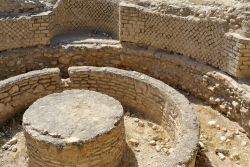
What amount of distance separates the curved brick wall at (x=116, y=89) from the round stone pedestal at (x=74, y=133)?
108 centimetres

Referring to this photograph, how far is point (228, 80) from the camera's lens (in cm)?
721

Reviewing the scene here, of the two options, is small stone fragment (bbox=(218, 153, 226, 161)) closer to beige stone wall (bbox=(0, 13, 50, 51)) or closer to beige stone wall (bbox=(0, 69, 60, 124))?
beige stone wall (bbox=(0, 69, 60, 124))

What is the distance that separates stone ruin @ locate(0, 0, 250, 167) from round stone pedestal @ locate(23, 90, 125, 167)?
0.7 inches

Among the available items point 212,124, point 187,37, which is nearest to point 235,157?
point 212,124

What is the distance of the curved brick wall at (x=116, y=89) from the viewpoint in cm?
666

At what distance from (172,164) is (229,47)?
11.0ft

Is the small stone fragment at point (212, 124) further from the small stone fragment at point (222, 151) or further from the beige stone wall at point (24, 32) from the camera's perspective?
the beige stone wall at point (24, 32)

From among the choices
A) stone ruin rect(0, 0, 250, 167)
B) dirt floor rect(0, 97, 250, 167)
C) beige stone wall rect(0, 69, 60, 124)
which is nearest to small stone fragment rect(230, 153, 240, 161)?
dirt floor rect(0, 97, 250, 167)

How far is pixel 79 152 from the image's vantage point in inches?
210

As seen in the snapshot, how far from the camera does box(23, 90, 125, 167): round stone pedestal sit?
5.34 metres

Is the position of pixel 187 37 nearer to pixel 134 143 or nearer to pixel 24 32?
pixel 134 143

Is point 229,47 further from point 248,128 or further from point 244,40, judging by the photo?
point 248,128

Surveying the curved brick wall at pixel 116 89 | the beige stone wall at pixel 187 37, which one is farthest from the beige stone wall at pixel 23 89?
the beige stone wall at pixel 187 37

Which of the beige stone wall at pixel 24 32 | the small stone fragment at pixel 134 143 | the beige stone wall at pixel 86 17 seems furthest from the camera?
the beige stone wall at pixel 86 17
